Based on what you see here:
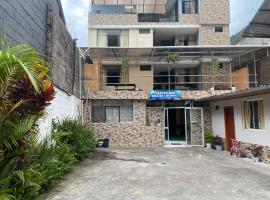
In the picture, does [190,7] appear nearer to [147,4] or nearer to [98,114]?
[147,4]

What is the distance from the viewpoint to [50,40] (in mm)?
10773

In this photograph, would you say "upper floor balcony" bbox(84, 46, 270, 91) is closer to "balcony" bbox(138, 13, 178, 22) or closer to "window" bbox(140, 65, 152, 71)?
"window" bbox(140, 65, 152, 71)

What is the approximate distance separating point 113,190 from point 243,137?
846 cm

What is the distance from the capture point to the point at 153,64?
74.4ft

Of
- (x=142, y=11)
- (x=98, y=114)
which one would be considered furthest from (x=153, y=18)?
(x=98, y=114)

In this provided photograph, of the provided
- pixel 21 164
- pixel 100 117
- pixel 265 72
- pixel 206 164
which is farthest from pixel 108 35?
pixel 21 164

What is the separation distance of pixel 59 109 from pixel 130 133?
256 inches

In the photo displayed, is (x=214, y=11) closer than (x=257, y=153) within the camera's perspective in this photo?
No

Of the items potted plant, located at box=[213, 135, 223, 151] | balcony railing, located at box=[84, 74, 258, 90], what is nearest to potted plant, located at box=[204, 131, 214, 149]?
potted plant, located at box=[213, 135, 223, 151]

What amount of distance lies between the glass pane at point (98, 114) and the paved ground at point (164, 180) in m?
5.98

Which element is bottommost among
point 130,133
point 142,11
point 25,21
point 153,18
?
point 130,133

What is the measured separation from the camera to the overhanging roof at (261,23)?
1187 centimetres

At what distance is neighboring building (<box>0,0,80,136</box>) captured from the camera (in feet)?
24.9

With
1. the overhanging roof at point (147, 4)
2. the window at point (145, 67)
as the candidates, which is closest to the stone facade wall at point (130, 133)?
the window at point (145, 67)
